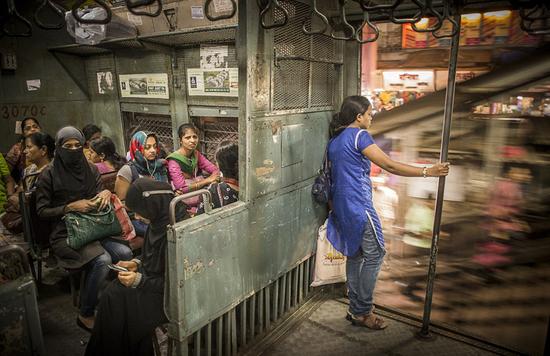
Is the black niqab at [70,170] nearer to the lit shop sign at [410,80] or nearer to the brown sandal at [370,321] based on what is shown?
the brown sandal at [370,321]

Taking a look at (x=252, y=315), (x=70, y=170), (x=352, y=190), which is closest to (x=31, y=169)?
(x=70, y=170)

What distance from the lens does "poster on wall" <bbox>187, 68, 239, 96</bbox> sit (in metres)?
4.98

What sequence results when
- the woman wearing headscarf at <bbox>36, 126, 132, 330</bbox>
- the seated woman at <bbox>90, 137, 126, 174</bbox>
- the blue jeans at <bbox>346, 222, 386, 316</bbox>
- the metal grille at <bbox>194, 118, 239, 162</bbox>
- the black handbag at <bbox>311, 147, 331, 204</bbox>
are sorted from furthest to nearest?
1. the metal grille at <bbox>194, 118, 239, 162</bbox>
2. the seated woman at <bbox>90, 137, 126, 174</bbox>
3. the black handbag at <bbox>311, 147, 331, 204</bbox>
4. the woman wearing headscarf at <bbox>36, 126, 132, 330</bbox>
5. the blue jeans at <bbox>346, 222, 386, 316</bbox>

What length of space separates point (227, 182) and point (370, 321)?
1879 mm

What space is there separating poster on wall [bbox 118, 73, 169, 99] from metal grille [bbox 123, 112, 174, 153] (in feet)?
1.20

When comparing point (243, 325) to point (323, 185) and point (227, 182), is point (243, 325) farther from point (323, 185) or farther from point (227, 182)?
point (323, 185)

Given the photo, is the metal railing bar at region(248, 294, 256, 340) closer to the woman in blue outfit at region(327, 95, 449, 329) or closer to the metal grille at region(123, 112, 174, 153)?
the woman in blue outfit at region(327, 95, 449, 329)

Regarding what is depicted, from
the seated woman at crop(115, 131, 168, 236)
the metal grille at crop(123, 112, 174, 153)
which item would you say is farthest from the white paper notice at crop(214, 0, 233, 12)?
the metal grille at crop(123, 112, 174, 153)

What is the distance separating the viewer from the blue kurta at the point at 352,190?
3289mm

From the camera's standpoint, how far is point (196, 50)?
17.5 feet

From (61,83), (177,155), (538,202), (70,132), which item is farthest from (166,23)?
(538,202)

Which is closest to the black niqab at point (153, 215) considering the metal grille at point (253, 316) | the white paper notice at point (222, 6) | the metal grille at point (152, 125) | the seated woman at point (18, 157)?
the metal grille at point (253, 316)

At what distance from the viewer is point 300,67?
3443 mm

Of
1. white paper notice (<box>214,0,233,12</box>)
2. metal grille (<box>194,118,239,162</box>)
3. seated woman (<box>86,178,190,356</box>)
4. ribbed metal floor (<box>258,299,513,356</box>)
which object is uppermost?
white paper notice (<box>214,0,233,12</box>)
